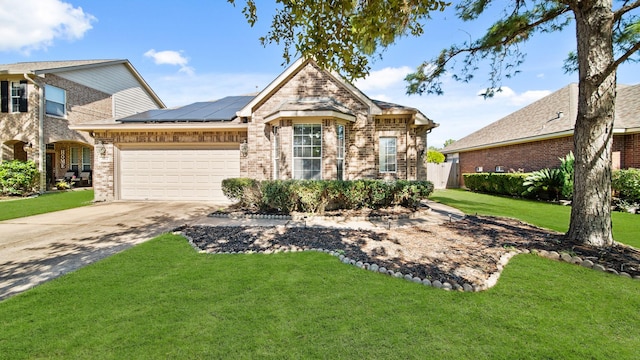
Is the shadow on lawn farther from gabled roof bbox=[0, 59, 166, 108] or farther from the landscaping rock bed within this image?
gabled roof bbox=[0, 59, 166, 108]

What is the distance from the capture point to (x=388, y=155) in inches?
460

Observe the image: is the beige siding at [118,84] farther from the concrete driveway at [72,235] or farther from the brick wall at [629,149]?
the brick wall at [629,149]

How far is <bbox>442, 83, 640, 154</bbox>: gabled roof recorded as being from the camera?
12826 mm

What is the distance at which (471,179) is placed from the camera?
18.8 m

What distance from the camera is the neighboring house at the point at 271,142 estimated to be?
998cm

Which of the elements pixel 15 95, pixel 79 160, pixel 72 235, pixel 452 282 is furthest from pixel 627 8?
pixel 79 160

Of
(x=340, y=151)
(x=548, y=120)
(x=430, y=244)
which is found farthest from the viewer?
(x=548, y=120)

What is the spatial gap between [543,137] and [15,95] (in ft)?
97.7

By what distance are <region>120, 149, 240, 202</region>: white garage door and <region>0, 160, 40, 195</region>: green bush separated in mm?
6781

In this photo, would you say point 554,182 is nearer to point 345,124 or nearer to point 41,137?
point 345,124

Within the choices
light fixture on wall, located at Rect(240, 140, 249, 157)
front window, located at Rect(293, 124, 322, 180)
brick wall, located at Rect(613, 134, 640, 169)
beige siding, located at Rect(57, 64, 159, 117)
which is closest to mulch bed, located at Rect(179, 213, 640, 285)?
front window, located at Rect(293, 124, 322, 180)

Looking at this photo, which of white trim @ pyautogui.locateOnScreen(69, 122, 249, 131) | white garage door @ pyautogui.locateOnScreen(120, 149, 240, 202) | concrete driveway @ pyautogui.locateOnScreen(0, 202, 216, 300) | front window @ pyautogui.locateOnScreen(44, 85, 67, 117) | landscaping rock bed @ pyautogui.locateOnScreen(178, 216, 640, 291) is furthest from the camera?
front window @ pyautogui.locateOnScreen(44, 85, 67, 117)

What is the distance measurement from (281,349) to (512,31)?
9067 mm

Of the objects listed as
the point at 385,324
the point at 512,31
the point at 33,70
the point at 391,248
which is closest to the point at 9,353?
the point at 385,324
